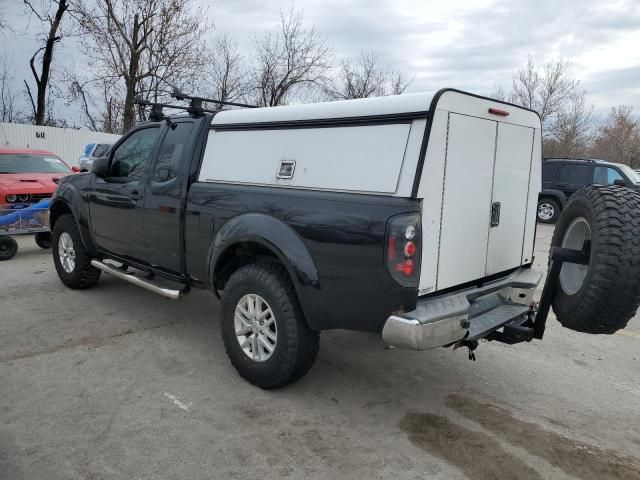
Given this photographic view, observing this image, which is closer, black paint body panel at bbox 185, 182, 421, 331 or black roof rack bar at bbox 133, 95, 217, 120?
black paint body panel at bbox 185, 182, 421, 331

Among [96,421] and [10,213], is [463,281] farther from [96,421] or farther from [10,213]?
[10,213]

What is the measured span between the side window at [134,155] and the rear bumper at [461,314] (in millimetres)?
3079

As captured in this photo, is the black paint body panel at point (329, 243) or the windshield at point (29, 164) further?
the windshield at point (29, 164)

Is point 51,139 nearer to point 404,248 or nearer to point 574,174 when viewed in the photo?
point 574,174

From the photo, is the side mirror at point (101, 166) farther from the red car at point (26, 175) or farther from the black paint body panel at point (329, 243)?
the red car at point (26, 175)

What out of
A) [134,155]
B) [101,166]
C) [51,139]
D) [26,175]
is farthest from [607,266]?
[51,139]

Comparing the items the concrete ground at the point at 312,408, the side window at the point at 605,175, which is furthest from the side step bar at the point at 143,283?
the side window at the point at 605,175

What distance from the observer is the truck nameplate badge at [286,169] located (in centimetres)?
346

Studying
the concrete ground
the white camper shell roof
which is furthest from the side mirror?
the white camper shell roof

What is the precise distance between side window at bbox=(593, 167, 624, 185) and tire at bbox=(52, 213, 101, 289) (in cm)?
1336

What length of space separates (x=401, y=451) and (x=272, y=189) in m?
1.89

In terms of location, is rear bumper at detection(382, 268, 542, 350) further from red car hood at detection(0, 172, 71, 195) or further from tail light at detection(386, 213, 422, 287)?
red car hood at detection(0, 172, 71, 195)

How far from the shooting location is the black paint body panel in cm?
290

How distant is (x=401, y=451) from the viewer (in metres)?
2.97
